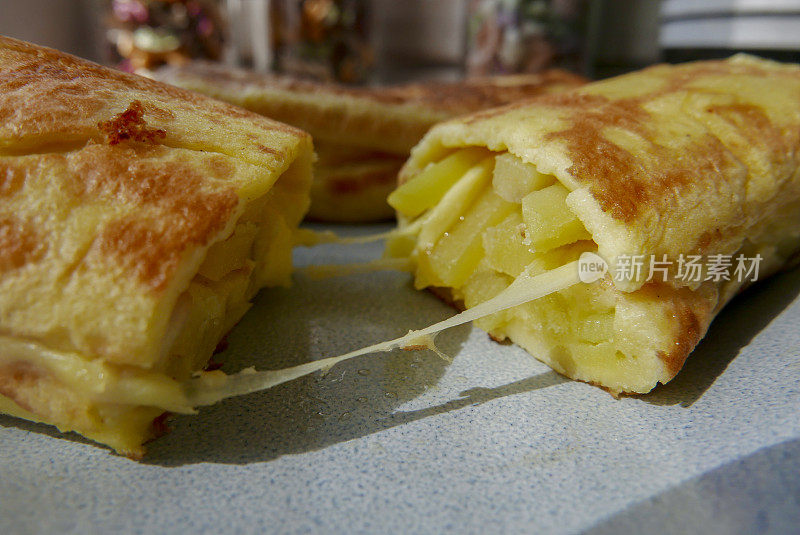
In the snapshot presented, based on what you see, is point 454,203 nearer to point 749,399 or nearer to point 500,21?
point 749,399

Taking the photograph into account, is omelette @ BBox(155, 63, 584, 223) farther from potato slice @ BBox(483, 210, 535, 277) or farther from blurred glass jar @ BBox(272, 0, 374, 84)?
blurred glass jar @ BBox(272, 0, 374, 84)

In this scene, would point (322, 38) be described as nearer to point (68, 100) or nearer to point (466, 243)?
point (466, 243)

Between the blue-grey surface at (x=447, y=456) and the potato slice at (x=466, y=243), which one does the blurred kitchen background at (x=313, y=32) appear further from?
the blue-grey surface at (x=447, y=456)

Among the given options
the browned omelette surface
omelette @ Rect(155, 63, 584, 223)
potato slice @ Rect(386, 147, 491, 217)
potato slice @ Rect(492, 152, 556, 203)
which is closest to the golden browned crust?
the browned omelette surface

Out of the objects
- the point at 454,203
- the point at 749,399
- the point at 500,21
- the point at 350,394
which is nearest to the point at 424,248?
the point at 454,203

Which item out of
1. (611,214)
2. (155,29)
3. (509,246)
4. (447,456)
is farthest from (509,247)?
(155,29)
